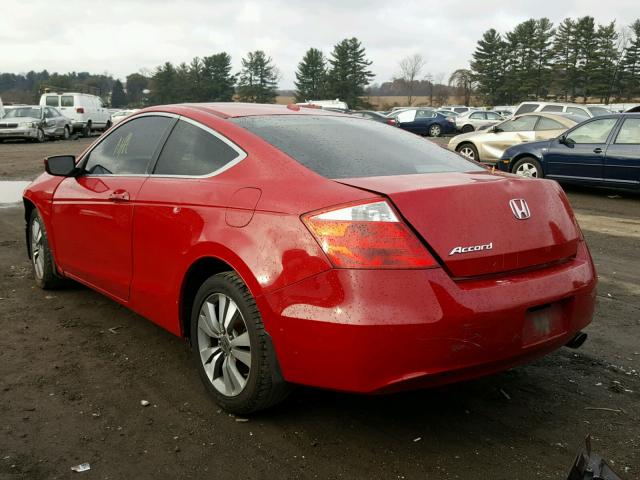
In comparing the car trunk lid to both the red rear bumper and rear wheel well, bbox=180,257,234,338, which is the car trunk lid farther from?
rear wheel well, bbox=180,257,234,338

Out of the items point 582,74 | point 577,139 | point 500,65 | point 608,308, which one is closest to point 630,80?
point 582,74

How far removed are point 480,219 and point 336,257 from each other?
668 millimetres

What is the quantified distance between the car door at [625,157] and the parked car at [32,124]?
2306 cm

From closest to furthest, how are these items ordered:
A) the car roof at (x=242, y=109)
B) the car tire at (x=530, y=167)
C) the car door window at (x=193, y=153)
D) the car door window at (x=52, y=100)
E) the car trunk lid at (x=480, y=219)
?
the car trunk lid at (x=480, y=219)
the car door window at (x=193, y=153)
the car roof at (x=242, y=109)
the car tire at (x=530, y=167)
the car door window at (x=52, y=100)

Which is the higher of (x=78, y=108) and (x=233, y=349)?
(x=78, y=108)

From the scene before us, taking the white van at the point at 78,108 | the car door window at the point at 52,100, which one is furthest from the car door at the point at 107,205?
the car door window at the point at 52,100

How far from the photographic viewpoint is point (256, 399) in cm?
295

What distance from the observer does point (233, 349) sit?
3076mm

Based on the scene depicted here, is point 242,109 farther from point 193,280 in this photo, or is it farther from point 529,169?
point 529,169

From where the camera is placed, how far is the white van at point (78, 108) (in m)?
32.5

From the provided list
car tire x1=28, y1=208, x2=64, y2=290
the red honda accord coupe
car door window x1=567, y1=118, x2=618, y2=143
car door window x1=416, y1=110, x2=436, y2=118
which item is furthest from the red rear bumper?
car door window x1=416, y1=110, x2=436, y2=118

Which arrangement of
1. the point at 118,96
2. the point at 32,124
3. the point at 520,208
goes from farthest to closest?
the point at 118,96 < the point at 32,124 < the point at 520,208

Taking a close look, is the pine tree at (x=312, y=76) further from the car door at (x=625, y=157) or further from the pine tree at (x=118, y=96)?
the car door at (x=625, y=157)

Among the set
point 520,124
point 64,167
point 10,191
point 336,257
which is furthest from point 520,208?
point 520,124
